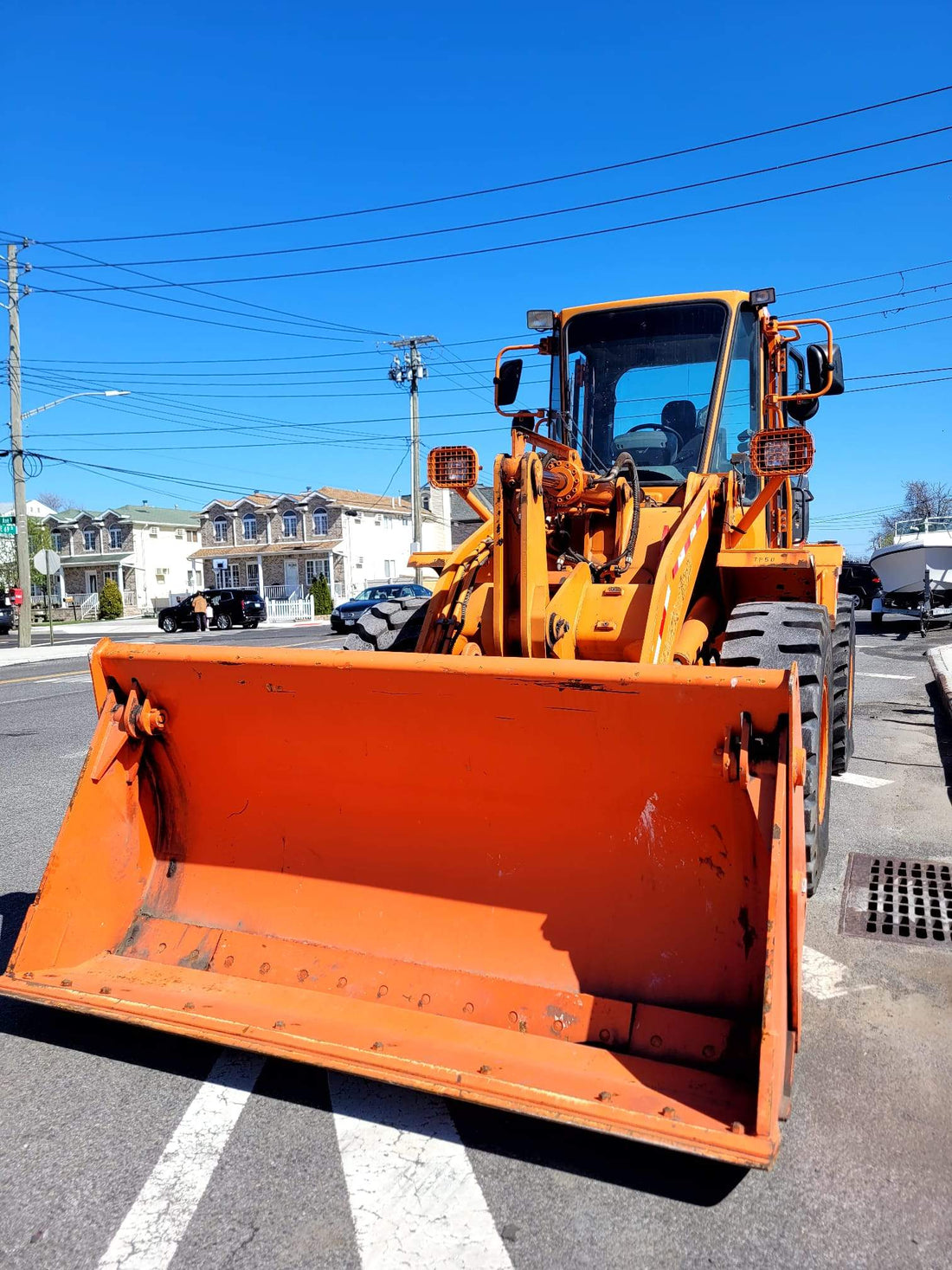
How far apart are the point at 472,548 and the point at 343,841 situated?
2004mm

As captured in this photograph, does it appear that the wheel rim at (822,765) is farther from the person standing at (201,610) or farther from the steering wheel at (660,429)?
the person standing at (201,610)

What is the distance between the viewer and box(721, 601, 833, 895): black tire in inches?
145

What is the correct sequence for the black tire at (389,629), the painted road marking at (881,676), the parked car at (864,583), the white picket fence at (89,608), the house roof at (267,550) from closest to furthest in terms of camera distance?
the black tire at (389,629) → the painted road marking at (881,676) → the parked car at (864,583) → the house roof at (267,550) → the white picket fence at (89,608)

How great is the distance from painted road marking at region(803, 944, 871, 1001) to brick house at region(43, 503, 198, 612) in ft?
207

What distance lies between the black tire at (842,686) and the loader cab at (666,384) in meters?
1.81

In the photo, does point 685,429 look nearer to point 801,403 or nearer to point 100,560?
point 801,403

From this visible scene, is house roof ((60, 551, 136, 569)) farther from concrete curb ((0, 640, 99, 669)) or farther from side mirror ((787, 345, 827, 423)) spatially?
side mirror ((787, 345, 827, 423))

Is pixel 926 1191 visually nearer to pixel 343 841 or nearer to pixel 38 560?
pixel 343 841

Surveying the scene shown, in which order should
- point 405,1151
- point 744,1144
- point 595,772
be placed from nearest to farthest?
point 744,1144 < point 405,1151 < point 595,772

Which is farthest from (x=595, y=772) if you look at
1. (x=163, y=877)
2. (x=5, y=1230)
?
(x=5, y=1230)

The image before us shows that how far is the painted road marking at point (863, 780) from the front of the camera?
280 inches

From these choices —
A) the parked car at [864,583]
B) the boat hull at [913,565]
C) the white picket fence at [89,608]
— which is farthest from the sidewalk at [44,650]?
the white picket fence at [89,608]

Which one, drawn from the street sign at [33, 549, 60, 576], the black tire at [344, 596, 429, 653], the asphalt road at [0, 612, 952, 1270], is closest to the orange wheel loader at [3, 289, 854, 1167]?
the asphalt road at [0, 612, 952, 1270]

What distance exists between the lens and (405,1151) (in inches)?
107
